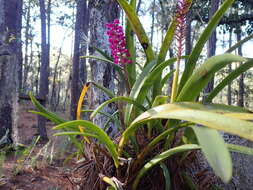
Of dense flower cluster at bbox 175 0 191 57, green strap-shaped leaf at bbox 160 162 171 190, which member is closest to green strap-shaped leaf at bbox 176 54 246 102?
dense flower cluster at bbox 175 0 191 57

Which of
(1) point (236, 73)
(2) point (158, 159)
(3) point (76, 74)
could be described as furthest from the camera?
(3) point (76, 74)

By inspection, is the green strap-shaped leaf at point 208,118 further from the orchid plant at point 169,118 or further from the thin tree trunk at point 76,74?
the thin tree trunk at point 76,74

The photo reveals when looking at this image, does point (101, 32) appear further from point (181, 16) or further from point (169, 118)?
point (169, 118)

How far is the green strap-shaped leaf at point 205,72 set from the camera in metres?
0.85

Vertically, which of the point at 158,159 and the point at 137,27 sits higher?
the point at 137,27

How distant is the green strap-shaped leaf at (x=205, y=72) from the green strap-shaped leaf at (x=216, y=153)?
30 cm

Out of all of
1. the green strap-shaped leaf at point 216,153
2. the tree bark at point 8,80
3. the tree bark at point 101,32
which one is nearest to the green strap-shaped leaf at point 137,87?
the green strap-shaped leaf at point 216,153

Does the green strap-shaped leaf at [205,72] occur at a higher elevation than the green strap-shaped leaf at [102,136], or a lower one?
higher

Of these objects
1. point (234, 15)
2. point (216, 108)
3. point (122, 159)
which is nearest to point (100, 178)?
point (122, 159)

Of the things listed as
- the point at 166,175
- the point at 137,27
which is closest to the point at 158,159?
the point at 166,175

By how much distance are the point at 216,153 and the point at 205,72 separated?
1.34ft

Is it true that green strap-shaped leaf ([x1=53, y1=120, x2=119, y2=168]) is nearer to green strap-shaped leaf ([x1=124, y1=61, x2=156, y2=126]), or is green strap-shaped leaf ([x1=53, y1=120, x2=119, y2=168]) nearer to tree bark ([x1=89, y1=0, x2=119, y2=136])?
green strap-shaped leaf ([x1=124, y1=61, x2=156, y2=126])

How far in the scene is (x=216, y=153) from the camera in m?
0.53

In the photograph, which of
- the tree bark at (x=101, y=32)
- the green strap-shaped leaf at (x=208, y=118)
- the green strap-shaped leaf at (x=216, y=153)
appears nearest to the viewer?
the green strap-shaped leaf at (x=216, y=153)
